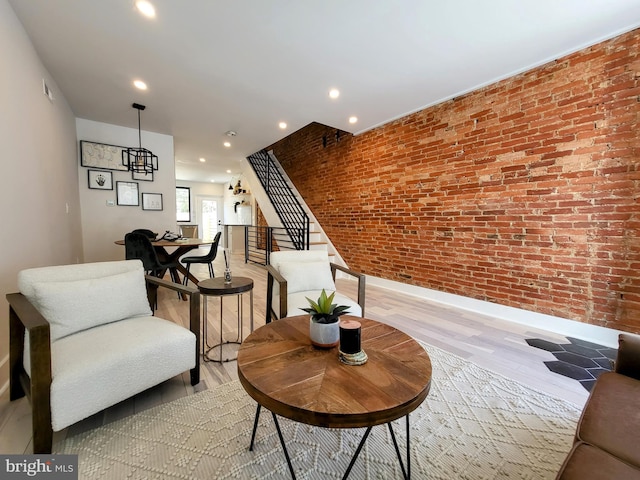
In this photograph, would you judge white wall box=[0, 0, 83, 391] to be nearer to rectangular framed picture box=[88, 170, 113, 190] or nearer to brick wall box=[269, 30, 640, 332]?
rectangular framed picture box=[88, 170, 113, 190]

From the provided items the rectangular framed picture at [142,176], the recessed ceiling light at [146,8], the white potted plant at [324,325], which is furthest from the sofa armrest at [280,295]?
the rectangular framed picture at [142,176]

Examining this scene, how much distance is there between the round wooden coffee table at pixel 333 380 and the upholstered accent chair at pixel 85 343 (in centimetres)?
61

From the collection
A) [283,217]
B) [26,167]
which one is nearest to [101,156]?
[26,167]

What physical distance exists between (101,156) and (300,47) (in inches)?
150

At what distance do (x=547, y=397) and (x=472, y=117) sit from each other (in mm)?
2811

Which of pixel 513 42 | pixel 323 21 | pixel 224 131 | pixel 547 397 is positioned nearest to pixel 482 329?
pixel 547 397

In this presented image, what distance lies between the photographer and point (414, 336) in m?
2.54

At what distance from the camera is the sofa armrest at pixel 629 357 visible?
1.10 m

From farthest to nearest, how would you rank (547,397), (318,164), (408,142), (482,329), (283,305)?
1. (318,164)
2. (408,142)
3. (482,329)
4. (283,305)
5. (547,397)

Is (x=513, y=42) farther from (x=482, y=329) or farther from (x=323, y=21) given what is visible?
(x=482, y=329)

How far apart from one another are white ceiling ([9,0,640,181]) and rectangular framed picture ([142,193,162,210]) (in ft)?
4.85

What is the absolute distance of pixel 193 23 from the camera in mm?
2086

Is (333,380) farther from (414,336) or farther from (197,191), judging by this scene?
(197,191)

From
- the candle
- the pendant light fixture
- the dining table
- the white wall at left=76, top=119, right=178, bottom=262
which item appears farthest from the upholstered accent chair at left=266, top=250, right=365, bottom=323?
the white wall at left=76, top=119, right=178, bottom=262
